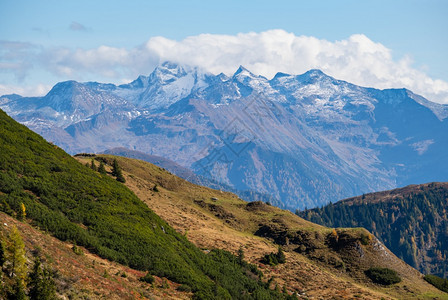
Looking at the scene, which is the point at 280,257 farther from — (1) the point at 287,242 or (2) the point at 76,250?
(2) the point at 76,250

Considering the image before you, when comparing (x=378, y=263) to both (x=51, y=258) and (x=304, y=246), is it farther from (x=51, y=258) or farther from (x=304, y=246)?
(x=51, y=258)

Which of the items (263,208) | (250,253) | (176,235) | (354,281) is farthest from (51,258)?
(263,208)

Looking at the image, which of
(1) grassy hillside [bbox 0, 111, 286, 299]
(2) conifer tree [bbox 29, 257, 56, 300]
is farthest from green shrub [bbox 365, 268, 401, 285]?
(2) conifer tree [bbox 29, 257, 56, 300]

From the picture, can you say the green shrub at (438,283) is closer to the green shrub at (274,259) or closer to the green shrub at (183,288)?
the green shrub at (274,259)

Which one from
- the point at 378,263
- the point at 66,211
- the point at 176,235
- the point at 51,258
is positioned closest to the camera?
the point at 51,258

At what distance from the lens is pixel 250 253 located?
76312 mm

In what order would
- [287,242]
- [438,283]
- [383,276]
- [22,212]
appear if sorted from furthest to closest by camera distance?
[287,242] < [438,283] < [383,276] < [22,212]

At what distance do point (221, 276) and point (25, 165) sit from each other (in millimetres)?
30698

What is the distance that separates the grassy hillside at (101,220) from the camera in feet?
154

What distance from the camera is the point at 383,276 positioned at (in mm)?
76438

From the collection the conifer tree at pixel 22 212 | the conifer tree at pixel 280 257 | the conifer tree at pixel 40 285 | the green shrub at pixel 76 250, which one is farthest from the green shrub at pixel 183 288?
the conifer tree at pixel 280 257

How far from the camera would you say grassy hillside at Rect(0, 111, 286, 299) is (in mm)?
47031

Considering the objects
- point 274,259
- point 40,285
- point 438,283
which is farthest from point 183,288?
point 438,283

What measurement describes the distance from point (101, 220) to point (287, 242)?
45.5m
